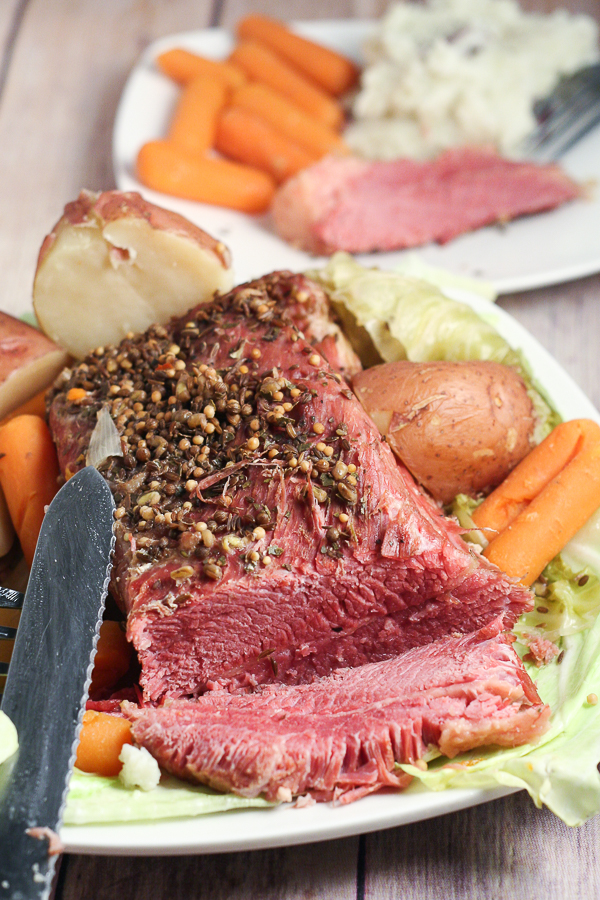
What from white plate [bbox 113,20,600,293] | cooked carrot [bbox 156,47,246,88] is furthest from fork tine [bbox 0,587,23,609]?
cooked carrot [bbox 156,47,246,88]

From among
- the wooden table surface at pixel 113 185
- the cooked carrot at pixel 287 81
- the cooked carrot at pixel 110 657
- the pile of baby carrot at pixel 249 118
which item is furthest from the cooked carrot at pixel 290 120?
the cooked carrot at pixel 110 657

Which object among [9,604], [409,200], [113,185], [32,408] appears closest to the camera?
[9,604]

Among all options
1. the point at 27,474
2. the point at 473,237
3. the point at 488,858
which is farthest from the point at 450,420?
the point at 473,237

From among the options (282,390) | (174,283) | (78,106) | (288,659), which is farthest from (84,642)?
(78,106)

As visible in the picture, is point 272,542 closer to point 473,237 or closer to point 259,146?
point 473,237

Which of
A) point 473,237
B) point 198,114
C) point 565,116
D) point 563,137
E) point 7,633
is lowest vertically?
point 7,633

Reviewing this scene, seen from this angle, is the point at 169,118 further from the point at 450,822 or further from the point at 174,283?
the point at 450,822
